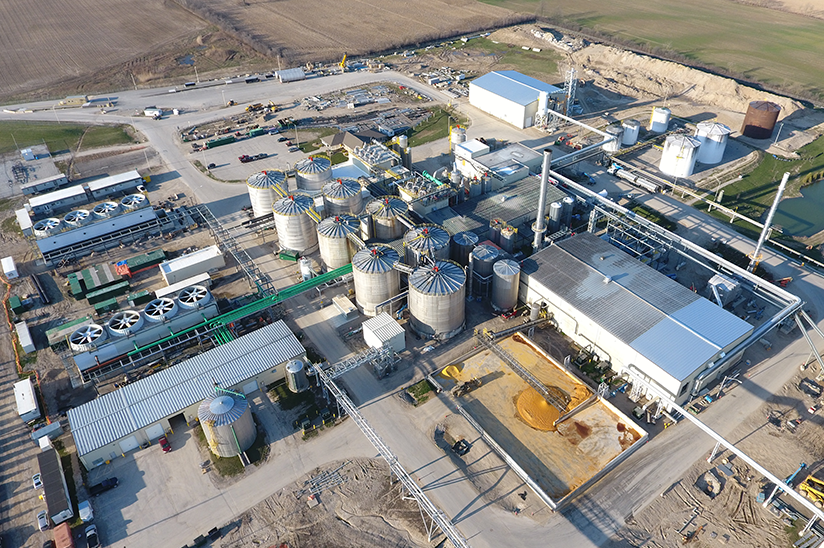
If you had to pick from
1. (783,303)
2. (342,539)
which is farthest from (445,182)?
(342,539)

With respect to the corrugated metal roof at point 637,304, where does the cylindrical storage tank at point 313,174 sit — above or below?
above

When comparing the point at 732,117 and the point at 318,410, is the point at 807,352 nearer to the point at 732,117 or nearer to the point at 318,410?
the point at 318,410

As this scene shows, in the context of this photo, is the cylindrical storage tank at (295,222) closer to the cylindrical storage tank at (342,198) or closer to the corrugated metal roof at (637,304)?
the cylindrical storage tank at (342,198)

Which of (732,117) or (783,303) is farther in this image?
(732,117)

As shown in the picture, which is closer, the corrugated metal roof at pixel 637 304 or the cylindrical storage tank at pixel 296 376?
the corrugated metal roof at pixel 637 304

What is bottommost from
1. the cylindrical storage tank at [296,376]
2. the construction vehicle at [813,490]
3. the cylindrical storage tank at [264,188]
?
the construction vehicle at [813,490]

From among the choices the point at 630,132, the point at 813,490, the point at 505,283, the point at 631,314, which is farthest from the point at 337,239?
the point at 630,132

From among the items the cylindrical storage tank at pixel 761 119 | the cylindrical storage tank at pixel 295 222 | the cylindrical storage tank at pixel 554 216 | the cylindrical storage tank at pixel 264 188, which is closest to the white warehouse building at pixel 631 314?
the cylindrical storage tank at pixel 554 216
